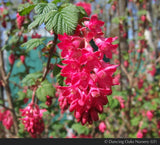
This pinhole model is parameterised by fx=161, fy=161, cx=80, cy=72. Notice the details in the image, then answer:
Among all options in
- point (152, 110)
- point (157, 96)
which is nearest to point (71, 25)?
point (152, 110)

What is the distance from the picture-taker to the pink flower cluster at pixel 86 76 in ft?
2.60

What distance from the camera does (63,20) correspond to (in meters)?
0.94

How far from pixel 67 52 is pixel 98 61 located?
0.19m

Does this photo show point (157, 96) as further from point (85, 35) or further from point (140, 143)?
point (85, 35)

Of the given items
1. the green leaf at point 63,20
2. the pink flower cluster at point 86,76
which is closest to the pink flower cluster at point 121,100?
the pink flower cluster at point 86,76

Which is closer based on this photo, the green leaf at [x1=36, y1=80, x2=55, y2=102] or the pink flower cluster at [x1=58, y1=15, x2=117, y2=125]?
→ the pink flower cluster at [x1=58, y1=15, x2=117, y2=125]

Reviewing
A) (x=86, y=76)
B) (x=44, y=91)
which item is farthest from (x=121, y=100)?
(x=86, y=76)

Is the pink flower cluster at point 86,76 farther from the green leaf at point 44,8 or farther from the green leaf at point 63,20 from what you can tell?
the green leaf at point 44,8

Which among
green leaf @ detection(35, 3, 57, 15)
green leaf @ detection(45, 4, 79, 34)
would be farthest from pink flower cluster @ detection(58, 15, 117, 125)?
green leaf @ detection(35, 3, 57, 15)

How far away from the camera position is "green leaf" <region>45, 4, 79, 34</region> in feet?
2.99

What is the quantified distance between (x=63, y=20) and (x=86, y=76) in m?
0.38

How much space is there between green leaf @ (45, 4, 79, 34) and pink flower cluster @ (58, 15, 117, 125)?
0.19 feet

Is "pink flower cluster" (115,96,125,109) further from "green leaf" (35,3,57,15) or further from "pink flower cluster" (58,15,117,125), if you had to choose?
"green leaf" (35,3,57,15)

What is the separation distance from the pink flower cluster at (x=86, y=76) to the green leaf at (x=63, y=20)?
6cm
